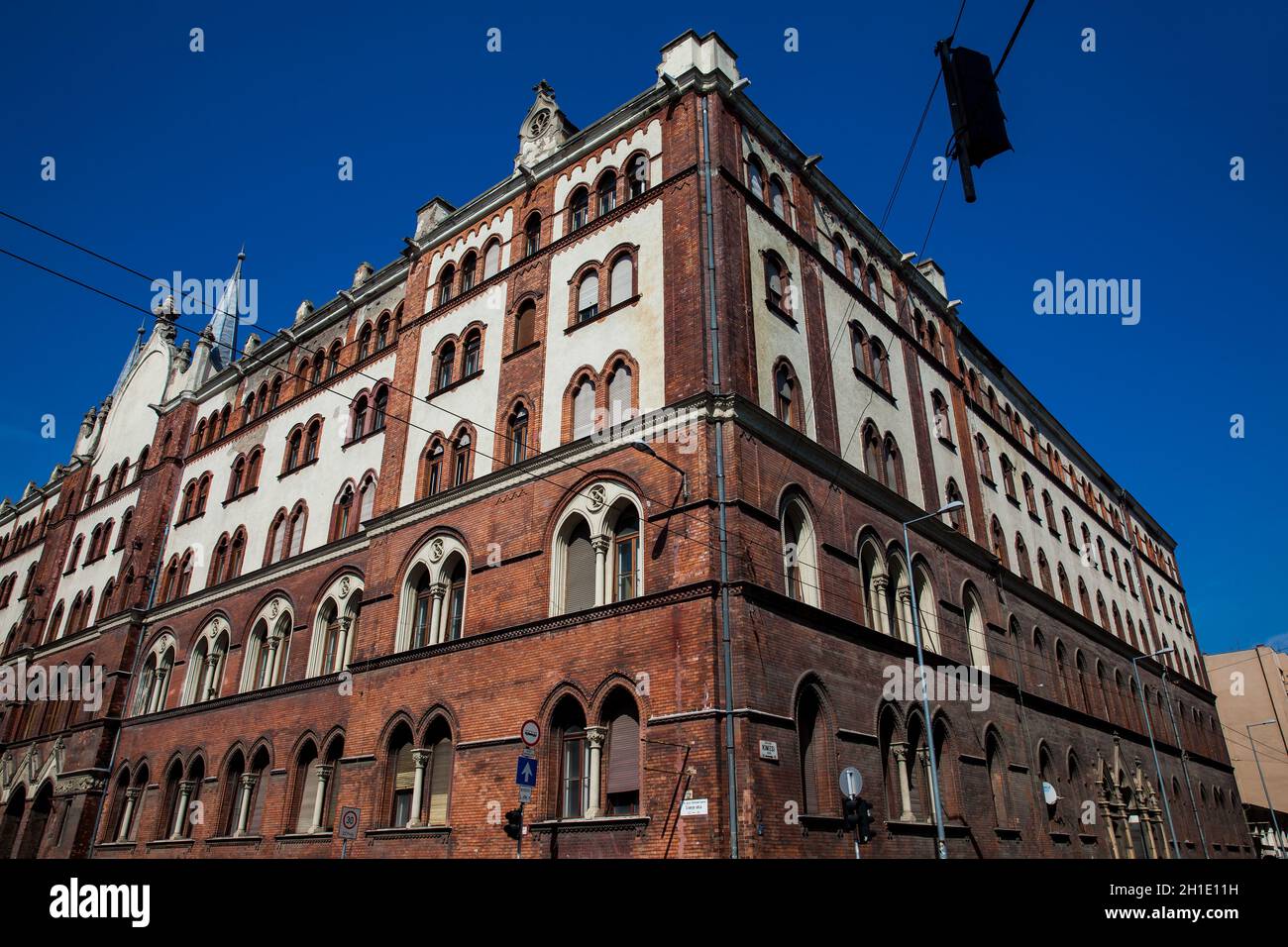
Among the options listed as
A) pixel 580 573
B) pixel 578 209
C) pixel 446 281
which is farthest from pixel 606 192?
pixel 580 573

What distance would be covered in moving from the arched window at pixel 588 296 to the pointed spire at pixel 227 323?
2027 centimetres

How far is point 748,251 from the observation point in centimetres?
2014

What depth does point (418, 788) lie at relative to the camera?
18312 mm

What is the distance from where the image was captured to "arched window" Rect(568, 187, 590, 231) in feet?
74.2

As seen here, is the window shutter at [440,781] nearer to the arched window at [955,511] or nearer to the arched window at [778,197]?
the arched window at [778,197]

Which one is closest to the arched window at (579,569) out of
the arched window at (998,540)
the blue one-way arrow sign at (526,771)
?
the blue one-way arrow sign at (526,771)

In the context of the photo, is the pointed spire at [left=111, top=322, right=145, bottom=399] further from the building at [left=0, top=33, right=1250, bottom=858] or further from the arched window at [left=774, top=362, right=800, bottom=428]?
the arched window at [left=774, top=362, right=800, bottom=428]

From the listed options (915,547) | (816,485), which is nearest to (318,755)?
(816,485)

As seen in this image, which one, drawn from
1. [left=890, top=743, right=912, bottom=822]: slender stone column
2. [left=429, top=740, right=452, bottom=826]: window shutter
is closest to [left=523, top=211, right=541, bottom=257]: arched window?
[left=429, top=740, right=452, bottom=826]: window shutter

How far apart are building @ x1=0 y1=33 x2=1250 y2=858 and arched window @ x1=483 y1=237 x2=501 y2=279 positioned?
0.09 meters

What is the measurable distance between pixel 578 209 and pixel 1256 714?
209ft

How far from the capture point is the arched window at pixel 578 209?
74.2 feet
